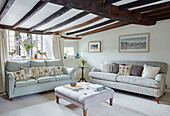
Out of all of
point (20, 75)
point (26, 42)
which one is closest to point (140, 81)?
point (20, 75)

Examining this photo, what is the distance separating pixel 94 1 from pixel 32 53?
3.61 metres

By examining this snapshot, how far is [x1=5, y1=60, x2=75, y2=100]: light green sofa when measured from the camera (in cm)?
345

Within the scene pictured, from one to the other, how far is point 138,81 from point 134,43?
1.63m

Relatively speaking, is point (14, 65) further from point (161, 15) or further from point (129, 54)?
point (161, 15)

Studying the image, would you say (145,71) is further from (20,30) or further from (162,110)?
(20,30)

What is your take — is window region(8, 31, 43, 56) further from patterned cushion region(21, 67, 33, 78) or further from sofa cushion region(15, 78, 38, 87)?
sofa cushion region(15, 78, 38, 87)

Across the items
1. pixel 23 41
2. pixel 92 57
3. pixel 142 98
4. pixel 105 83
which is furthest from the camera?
pixel 92 57

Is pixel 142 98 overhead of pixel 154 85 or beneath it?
beneath

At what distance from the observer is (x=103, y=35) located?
5.66 meters

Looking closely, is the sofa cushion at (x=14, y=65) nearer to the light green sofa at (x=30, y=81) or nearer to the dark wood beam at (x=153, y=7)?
the light green sofa at (x=30, y=81)

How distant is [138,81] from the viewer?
363 centimetres

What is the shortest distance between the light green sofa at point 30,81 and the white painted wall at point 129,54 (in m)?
1.79

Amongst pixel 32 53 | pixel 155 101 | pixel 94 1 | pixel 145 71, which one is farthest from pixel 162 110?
pixel 32 53

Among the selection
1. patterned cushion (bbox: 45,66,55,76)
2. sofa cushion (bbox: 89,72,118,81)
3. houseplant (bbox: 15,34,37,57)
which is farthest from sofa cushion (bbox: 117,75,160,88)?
houseplant (bbox: 15,34,37,57)
